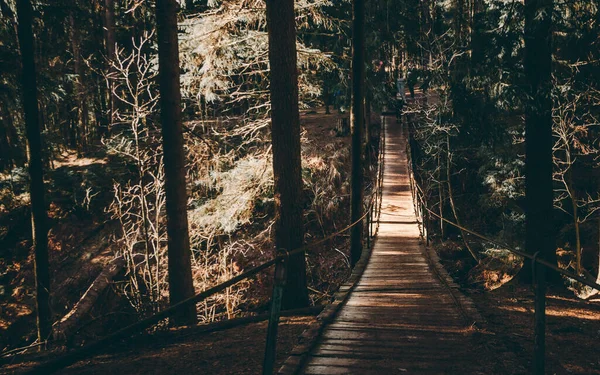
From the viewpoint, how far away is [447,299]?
21.4 feet

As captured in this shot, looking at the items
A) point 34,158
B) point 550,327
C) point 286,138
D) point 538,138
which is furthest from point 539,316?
point 34,158

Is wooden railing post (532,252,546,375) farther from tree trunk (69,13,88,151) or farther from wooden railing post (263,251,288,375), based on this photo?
tree trunk (69,13,88,151)

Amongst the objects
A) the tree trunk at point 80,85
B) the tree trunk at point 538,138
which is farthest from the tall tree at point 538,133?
the tree trunk at point 80,85

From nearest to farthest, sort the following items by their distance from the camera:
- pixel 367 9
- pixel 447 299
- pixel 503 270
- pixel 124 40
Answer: pixel 447 299, pixel 367 9, pixel 503 270, pixel 124 40

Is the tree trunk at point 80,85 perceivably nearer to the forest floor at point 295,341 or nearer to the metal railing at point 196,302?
the forest floor at point 295,341

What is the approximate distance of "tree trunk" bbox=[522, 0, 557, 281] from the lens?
9852mm

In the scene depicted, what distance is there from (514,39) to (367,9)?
742 cm

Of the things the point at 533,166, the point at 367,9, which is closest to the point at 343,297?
the point at 533,166

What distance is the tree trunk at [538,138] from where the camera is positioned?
9.85 meters

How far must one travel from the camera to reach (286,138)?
24.0 feet

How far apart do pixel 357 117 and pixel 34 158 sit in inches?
296

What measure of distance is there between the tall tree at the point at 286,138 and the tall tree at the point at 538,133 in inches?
222

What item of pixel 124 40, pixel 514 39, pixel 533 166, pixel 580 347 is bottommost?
pixel 580 347

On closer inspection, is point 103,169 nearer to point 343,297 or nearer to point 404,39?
point 404,39
